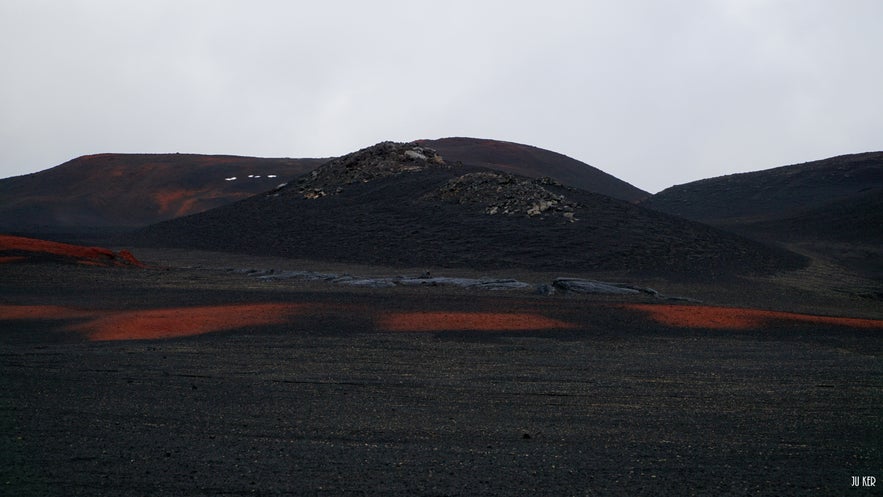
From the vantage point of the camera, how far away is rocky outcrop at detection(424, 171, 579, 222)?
41.0 m


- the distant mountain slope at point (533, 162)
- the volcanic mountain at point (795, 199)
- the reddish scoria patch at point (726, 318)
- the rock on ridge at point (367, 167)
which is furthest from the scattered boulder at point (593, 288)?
the distant mountain slope at point (533, 162)

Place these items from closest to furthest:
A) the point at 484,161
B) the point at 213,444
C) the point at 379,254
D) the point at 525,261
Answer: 1. the point at 213,444
2. the point at 525,261
3. the point at 379,254
4. the point at 484,161

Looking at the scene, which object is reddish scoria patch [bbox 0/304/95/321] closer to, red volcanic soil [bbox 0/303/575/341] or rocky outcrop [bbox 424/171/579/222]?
red volcanic soil [bbox 0/303/575/341]

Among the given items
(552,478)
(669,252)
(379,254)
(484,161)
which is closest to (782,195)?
(484,161)

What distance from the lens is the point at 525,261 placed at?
1356 inches

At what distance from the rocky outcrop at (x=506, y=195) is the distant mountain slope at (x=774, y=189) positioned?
2772cm

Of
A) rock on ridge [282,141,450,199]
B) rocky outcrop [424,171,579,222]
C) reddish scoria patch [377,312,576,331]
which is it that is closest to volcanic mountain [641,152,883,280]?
rocky outcrop [424,171,579,222]

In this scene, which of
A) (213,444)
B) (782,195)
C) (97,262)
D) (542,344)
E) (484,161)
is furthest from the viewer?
(484,161)

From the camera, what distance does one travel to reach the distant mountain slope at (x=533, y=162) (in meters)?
86.4

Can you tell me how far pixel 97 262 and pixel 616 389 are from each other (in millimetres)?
25032

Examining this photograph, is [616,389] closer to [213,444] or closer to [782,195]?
[213,444]

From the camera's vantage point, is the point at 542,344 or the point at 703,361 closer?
the point at 703,361

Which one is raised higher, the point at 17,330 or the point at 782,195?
the point at 782,195

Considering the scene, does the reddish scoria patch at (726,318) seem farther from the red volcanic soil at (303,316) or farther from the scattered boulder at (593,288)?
the scattered boulder at (593,288)
